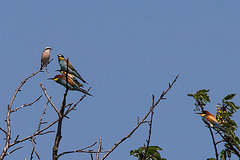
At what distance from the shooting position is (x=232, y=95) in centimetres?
648

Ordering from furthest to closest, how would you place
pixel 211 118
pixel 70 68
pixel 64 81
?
pixel 211 118 → pixel 70 68 → pixel 64 81

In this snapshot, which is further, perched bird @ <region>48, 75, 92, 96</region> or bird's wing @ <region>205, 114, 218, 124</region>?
bird's wing @ <region>205, 114, 218, 124</region>

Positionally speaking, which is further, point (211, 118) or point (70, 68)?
point (211, 118)

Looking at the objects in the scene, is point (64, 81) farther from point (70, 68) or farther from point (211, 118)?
point (211, 118)

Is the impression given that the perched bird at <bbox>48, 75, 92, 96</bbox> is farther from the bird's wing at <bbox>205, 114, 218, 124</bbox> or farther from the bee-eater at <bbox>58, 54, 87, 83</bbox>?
the bird's wing at <bbox>205, 114, 218, 124</bbox>

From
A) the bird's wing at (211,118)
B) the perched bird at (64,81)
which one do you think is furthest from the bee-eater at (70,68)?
the bird's wing at (211,118)

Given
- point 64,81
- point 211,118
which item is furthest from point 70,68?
point 211,118

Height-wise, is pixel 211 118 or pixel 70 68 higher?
pixel 70 68

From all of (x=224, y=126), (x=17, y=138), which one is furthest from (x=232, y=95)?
(x=17, y=138)

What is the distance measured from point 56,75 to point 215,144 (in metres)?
2.47

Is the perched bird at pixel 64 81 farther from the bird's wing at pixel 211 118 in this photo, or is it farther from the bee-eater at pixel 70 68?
the bird's wing at pixel 211 118

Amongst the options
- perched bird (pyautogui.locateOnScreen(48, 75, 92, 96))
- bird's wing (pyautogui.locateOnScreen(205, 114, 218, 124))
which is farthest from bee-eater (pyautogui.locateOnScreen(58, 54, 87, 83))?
bird's wing (pyautogui.locateOnScreen(205, 114, 218, 124))

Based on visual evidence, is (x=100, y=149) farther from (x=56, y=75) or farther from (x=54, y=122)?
(x=56, y=75)

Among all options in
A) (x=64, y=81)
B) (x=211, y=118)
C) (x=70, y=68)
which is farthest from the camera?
(x=211, y=118)
